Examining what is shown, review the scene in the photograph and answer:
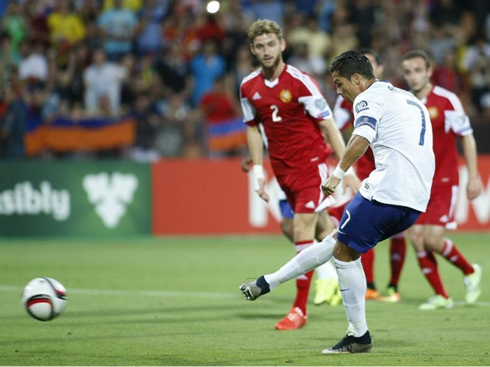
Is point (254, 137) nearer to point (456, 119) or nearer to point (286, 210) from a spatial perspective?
point (286, 210)

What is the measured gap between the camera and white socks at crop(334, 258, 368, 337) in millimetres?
7188

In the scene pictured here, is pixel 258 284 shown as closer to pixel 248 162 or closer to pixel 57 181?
pixel 248 162

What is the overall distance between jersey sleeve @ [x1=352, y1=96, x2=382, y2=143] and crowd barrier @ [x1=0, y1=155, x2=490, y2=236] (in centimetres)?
1087

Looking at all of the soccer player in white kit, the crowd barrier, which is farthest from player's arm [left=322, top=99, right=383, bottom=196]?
the crowd barrier

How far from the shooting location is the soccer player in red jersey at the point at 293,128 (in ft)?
29.5

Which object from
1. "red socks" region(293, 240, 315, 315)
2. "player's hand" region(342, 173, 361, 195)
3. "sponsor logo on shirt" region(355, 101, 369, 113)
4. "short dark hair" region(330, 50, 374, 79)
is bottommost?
"red socks" region(293, 240, 315, 315)

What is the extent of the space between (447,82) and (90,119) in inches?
274

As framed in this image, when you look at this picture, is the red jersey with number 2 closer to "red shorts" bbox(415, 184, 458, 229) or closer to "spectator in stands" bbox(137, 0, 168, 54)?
"red shorts" bbox(415, 184, 458, 229)

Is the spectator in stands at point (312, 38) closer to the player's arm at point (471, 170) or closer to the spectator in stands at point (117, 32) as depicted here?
the spectator in stands at point (117, 32)

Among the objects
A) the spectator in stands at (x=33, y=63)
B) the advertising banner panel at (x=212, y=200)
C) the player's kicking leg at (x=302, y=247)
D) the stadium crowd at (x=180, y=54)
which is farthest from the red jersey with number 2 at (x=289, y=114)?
the spectator in stands at (x=33, y=63)

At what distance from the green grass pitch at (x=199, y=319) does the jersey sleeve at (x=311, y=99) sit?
74.0 inches

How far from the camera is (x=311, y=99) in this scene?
9.02 m

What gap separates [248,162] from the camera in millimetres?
10289

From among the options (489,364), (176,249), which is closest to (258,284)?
(489,364)
